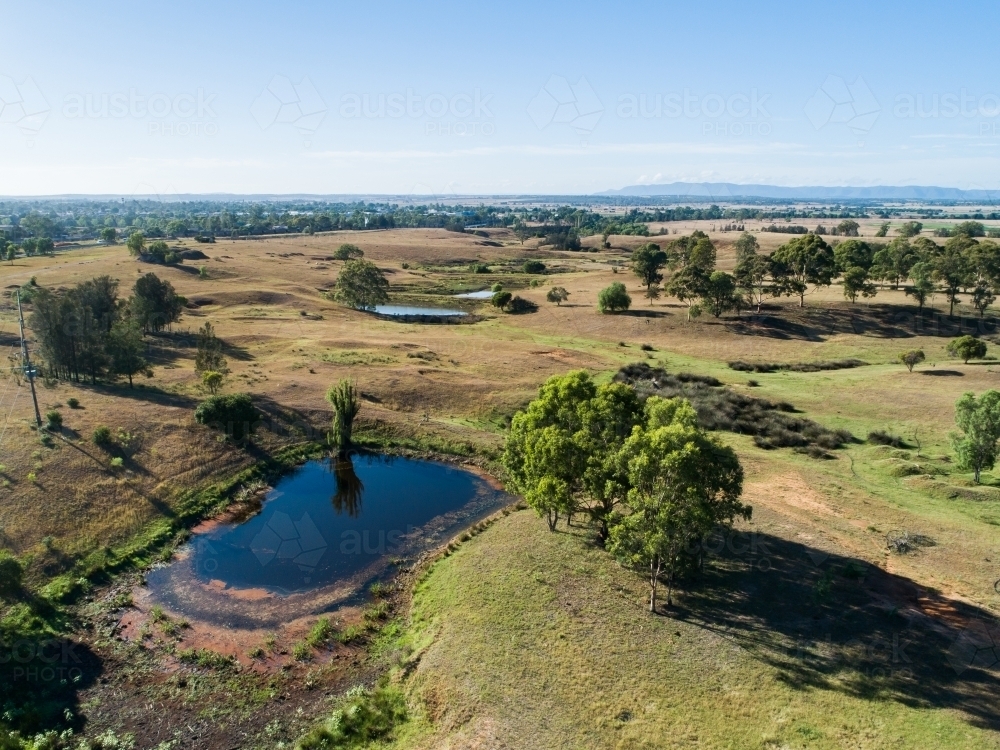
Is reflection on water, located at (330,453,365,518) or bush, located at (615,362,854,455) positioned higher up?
bush, located at (615,362,854,455)

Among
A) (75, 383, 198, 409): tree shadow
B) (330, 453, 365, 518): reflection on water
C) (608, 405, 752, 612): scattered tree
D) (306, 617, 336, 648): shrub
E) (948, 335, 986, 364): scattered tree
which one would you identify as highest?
(608, 405, 752, 612): scattered tree

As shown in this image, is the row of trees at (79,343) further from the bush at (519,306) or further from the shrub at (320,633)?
the bush at (519,306)

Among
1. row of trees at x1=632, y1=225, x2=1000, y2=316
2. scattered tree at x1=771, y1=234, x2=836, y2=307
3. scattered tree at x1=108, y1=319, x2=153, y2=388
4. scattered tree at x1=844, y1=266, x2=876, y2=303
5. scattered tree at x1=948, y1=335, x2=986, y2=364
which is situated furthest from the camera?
Answer: scattered tree at x1=771, y1=234, x2=836, y2=307

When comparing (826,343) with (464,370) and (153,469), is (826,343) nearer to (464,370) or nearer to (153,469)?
(464,370)

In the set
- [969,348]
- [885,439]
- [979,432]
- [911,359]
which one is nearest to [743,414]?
[885,439]

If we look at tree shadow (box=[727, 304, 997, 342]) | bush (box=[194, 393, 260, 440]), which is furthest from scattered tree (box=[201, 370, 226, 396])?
tree shadow (box=[727, 304, 997, 342])

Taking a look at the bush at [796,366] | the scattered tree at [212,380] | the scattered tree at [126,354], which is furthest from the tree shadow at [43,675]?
the bush at [796,366]

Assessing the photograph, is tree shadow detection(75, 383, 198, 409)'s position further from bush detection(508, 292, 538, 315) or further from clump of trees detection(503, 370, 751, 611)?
bush detection(508, 292, 538, 315)

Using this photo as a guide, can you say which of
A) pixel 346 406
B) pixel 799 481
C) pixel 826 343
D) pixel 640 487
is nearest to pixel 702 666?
pixel 640 487

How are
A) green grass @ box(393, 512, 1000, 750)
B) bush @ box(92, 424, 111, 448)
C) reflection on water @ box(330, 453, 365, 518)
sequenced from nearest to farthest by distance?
green grass @ box(393, 512, 1000, 750), reflection on water @ box(330, 453, 365, 518), bush @ box(92, 424, 111, 448)
